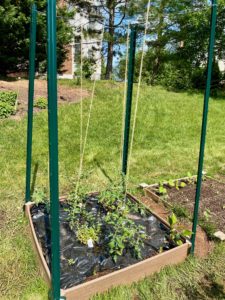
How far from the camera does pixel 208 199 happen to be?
362 centimetres

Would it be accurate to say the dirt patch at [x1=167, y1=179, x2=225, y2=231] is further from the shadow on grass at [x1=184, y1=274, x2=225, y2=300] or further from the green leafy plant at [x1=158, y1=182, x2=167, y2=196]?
the shadow on grass at [x1=184, y1=274, x2=225, y2=300]

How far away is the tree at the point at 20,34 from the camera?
890cm

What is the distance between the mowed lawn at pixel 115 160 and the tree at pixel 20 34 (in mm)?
1909

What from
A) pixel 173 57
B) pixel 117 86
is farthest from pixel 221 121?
pixel 173 57

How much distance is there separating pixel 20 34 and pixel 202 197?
8.50 m

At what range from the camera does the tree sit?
8898mm

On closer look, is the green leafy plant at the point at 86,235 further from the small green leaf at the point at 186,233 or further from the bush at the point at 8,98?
the bush at the point at 8,98

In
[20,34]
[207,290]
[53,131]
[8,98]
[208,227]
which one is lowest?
[207,290]

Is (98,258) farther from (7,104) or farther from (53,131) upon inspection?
(7,104)

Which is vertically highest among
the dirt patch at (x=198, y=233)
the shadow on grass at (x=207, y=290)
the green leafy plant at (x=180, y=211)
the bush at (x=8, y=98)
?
the bush at (x=8, y=98)

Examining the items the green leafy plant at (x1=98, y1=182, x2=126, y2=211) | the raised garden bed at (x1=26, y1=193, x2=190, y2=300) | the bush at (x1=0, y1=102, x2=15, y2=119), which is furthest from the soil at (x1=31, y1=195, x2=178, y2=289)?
the bush at (x1=0, y1=102, x2=15, y2=119)

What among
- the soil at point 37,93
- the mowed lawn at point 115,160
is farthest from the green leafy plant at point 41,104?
the mowed lawn at point 115,160

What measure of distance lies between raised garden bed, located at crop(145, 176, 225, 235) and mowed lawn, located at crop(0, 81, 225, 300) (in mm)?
328

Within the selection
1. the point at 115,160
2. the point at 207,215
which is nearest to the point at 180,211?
the point at 207,215
